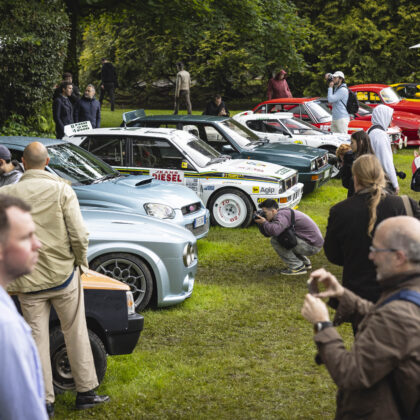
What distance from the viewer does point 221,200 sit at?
36.7ft

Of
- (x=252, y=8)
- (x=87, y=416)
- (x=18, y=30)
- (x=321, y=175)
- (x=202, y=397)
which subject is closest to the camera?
(x=87, y=416)

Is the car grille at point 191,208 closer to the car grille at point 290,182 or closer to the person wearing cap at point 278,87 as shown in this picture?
the car grille at point 290,182

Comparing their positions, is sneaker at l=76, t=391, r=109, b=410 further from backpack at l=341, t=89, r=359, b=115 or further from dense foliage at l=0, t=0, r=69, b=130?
backpack at l=341, t=89, r=359, b=115

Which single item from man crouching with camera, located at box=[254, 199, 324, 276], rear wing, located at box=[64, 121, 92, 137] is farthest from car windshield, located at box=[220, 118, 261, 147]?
man crouching with camera, located at box=[254, 199, 324, 276]

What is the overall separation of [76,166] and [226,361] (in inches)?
172

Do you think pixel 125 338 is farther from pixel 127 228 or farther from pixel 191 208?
pixel 191 208

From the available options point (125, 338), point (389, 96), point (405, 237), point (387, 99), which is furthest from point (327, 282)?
point (389, 96)

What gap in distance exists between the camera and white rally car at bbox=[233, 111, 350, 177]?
1480cm

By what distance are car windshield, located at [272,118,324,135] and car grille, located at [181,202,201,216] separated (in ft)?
19.0

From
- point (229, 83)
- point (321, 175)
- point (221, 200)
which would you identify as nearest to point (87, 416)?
point (221, 200)

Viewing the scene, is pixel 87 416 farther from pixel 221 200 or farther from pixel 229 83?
pixel 229 83

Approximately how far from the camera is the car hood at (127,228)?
6918 mm

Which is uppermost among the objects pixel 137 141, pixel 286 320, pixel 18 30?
pixel 18 30

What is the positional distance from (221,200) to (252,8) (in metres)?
9.32
